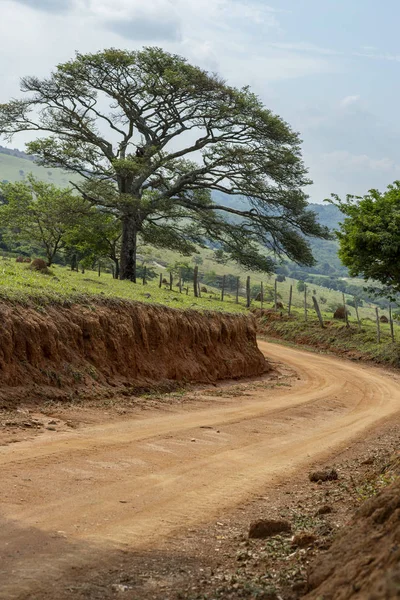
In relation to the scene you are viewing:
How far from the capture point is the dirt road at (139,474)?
6.15m

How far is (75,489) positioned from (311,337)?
97.4 ft

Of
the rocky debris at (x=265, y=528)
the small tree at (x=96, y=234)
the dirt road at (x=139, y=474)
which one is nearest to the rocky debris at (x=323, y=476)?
the dirt road at (x=139, y=474)

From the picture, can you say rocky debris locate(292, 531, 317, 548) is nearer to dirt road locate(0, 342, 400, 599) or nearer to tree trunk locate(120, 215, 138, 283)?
dirt road locate(0, 342, 400, 599)

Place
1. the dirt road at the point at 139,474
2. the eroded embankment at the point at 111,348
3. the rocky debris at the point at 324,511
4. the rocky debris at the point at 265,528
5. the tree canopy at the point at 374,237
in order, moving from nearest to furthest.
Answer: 1. the dirt road at the point at 139,474
2. the rocky debris at the point at 265,528
3. the rocky debris at the point at 324,511
4. the eroded embankment at the point at 111,348
5. the tree canopy at the point at 374,237

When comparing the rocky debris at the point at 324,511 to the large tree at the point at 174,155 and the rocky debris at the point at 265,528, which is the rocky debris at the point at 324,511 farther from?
the large tree at the point at 174,155

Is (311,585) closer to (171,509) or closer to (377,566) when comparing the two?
(377,566)

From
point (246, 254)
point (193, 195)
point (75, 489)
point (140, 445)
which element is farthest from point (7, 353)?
point (193, 195)

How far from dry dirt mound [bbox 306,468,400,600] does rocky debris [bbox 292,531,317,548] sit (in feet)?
2.95

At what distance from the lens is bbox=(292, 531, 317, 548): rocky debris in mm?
6184

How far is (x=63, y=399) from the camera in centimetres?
1313

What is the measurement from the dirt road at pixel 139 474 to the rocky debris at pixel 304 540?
1363mm

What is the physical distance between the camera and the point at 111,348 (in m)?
16.1

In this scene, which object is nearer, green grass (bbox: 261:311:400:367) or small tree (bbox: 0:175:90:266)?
small tree (bbox: 0:175:90:266)

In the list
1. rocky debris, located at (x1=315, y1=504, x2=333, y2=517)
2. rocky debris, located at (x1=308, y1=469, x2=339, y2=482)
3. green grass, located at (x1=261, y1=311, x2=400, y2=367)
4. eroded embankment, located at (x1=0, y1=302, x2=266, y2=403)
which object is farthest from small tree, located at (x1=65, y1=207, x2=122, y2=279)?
rocky debris, located at (x1=315, y1=504, x2=333, y2=517)
